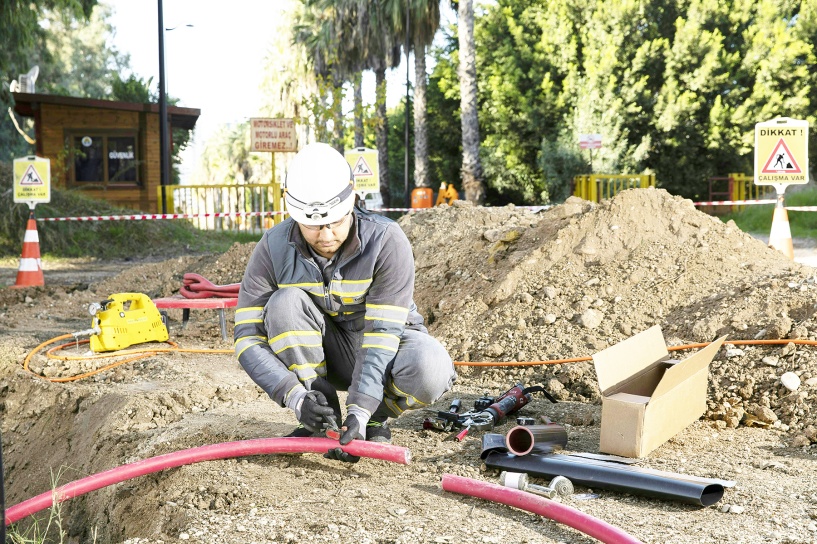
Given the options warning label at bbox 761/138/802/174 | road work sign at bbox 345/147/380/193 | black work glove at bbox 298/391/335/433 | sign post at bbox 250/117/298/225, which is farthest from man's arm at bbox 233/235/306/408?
sign post at bbox 250/117/298/225

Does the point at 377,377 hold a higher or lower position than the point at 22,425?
higher

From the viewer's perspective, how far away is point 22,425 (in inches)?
218

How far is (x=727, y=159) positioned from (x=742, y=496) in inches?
979

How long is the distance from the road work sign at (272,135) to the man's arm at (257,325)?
13.7 m

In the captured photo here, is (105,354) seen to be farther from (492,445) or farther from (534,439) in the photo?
(534,439)

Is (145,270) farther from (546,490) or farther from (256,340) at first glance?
(546,490)

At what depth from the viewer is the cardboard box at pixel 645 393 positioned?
3646 mm

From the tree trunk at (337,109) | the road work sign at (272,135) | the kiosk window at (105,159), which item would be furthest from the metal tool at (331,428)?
the kiosk window at (105,159)

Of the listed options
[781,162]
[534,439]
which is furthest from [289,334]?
[781,162]

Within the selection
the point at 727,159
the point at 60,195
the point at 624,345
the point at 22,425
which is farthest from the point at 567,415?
the point at 727,159

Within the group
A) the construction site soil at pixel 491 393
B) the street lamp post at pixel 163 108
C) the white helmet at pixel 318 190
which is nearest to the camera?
the construction site soil at pixel 491 393

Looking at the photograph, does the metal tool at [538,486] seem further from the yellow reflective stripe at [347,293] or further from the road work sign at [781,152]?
the road work sign at [781,152]

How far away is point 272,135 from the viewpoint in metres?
17.3

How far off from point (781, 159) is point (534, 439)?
6.66m
